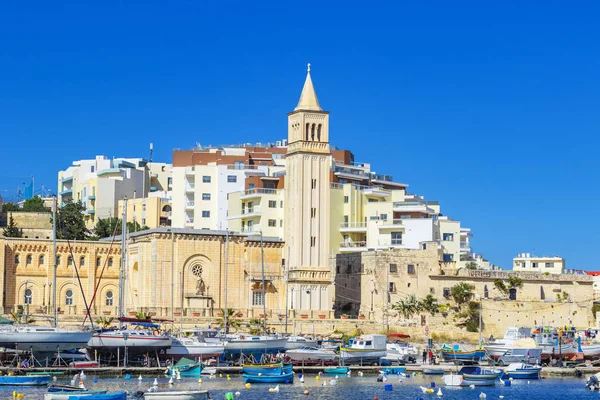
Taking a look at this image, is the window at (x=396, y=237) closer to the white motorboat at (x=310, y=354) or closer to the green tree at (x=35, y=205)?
the white motorboat at (x=310, y=354)

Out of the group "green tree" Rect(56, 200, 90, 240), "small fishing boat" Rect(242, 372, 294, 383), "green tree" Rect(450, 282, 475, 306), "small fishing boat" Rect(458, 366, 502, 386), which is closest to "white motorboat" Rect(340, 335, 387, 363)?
"small fishing boat" Rect(458, 366, 502, 386)

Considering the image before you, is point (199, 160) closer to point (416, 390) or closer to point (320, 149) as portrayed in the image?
point (320, 149)

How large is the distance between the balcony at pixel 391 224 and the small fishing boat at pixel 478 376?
28.8 meters

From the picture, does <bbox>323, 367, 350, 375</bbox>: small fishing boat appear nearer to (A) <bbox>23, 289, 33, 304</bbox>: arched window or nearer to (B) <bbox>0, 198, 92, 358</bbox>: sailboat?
(B) <bbox>0, 198, 92, 358</bbox>: sailboat

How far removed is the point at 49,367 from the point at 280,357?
13.6 m

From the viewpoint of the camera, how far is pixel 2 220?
106 metres

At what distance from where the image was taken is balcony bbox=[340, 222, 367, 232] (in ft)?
318

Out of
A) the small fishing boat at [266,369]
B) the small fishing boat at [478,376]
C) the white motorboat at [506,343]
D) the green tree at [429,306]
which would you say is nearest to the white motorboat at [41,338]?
the small fishing boat at [266,369]

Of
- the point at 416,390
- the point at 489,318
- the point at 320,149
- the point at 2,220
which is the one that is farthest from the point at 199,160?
the point at 416,390

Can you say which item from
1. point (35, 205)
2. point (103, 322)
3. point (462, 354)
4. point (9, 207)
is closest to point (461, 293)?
point (462, 354)

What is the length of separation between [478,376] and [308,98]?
29804mm

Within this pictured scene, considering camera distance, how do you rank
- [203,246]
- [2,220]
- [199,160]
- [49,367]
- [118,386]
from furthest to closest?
[199,160] → [2,220] → [203,246] → [49,367] → [118,386]

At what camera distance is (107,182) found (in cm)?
12062

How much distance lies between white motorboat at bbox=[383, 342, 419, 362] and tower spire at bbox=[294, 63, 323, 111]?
1993 cm
